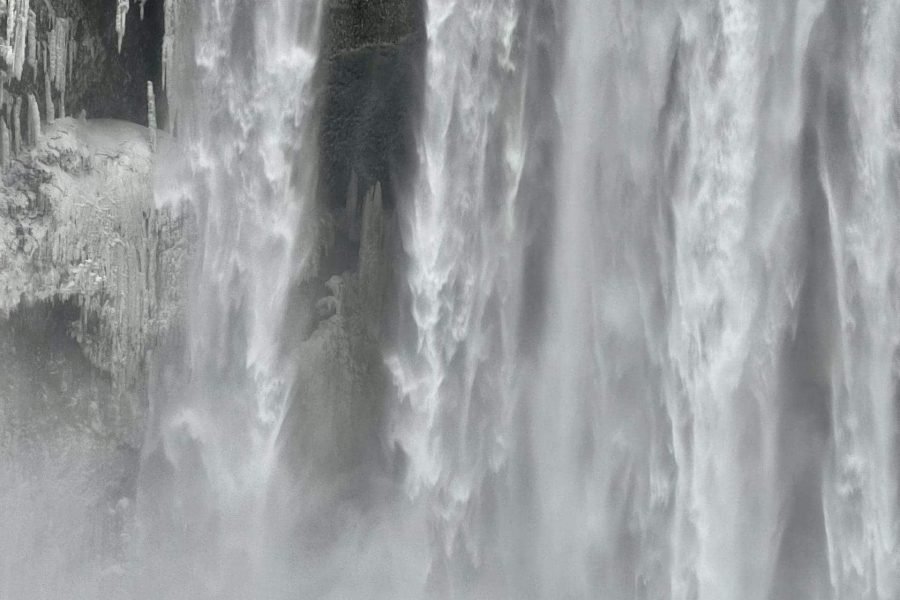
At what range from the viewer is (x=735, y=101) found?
13.6 meters

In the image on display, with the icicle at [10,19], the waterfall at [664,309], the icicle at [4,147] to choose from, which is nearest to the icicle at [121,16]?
the icicle at [10,19]

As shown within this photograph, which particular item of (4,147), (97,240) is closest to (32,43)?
(4,147)

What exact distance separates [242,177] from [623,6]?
447 cm

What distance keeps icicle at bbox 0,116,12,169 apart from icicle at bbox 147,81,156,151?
1.47 meters

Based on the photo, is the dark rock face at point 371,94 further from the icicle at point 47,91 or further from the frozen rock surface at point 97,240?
the icicle at point 47,91

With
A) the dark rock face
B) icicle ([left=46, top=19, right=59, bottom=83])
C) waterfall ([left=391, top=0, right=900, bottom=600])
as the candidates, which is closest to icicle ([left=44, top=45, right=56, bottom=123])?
icicle ([left=46, top=19, right=59, bottom=83])

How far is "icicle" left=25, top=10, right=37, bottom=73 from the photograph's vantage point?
13898 millimetres

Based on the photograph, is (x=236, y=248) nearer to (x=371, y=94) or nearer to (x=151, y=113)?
(x=151, y=113)

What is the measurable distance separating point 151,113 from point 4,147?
1583mm

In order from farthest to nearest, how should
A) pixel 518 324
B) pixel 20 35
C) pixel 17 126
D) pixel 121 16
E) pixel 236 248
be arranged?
pixel 236 248
pixel 121 16
pixel 518 324
pixel 17 126
pixel 20 35

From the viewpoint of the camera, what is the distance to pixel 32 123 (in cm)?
1393

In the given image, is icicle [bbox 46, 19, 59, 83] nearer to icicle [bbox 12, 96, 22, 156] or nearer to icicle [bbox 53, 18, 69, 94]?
icicle [bbox 53, 18, 69, 94]

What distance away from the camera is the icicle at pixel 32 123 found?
548 inches

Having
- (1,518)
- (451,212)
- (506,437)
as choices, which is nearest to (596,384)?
(506,437)
